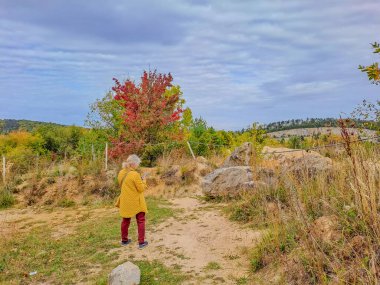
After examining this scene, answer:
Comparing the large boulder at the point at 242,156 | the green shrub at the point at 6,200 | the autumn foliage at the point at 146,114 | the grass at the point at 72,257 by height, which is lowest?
the grass at the point at 72,257

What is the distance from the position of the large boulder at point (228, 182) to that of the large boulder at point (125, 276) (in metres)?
4.57

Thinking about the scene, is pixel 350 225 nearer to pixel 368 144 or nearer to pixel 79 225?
pixel 368 144

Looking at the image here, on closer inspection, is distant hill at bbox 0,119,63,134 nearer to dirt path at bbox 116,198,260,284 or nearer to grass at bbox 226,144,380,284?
dirt path at bbox 116,198,260,284

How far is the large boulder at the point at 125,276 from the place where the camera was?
17.0 ft

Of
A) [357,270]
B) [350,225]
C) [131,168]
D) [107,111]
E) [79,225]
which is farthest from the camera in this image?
[107,111]

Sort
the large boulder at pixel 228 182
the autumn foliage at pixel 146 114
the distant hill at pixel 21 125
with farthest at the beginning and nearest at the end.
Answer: the distant hill at pixel 21 125, the autumn foliage at pixel 146 114, the large boulder at pixel 228 182

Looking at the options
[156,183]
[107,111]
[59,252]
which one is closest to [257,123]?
[156,183]

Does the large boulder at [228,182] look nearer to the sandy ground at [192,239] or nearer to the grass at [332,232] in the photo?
the sandy ground at [192,239]

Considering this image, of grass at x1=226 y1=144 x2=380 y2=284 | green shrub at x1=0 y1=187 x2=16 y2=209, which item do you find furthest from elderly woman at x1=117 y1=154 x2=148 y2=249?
green shrub at x1=0 y1=187 x2=16 y2=209

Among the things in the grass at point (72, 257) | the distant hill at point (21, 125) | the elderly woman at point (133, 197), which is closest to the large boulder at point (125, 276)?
the grass at point (72, 257)

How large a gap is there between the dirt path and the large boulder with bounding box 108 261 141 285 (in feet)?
2.38

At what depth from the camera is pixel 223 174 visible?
34.0 ft

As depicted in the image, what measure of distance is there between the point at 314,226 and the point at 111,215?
6.28 metres

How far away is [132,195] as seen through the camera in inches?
271
